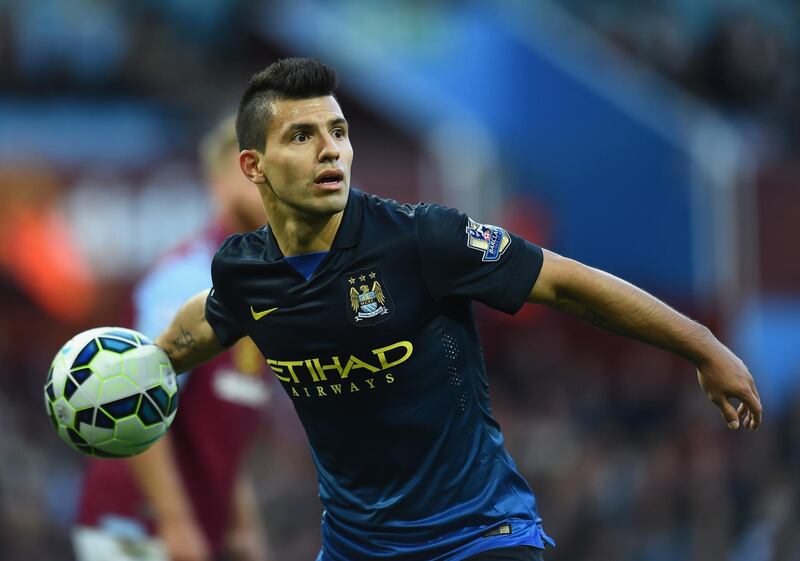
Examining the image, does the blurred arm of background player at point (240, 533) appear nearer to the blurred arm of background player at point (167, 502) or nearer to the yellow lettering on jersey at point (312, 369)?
the blurred arm of background player at point (167, 502)

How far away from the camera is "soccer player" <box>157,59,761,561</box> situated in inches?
170

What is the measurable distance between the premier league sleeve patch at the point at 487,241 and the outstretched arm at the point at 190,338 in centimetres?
112

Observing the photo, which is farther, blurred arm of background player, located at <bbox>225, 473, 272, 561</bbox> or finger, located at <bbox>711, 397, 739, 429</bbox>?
blurred arm of background player, located at <bbox>225, 473, 272, 561</bbox>

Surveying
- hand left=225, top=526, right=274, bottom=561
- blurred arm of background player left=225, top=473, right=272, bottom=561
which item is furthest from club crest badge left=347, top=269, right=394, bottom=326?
hand left=225, top=526, right=274, bottom=561

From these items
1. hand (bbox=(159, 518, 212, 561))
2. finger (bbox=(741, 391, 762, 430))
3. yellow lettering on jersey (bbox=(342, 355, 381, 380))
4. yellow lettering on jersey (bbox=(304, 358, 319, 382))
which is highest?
finger (bbox=(741, 391, 762, 430))

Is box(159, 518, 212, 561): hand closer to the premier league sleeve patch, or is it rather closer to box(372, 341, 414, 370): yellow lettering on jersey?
box(372, 341, 414, 370): yellow lettering on jersey

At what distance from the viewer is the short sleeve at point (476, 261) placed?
14.1 ft

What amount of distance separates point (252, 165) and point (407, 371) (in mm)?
837

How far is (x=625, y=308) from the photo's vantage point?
14.0 feet

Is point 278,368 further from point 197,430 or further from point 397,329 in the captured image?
point 197,430

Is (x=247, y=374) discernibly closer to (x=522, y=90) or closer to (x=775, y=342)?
(x=775, y=342)

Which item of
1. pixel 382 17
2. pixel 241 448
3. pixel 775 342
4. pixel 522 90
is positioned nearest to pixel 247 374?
→ pixel 241 448

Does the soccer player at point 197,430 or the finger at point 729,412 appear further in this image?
the soccer player at point 197,430

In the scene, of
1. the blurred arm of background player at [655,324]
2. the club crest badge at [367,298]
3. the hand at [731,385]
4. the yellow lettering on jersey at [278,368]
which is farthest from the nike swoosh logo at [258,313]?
the hand at [731,385]
